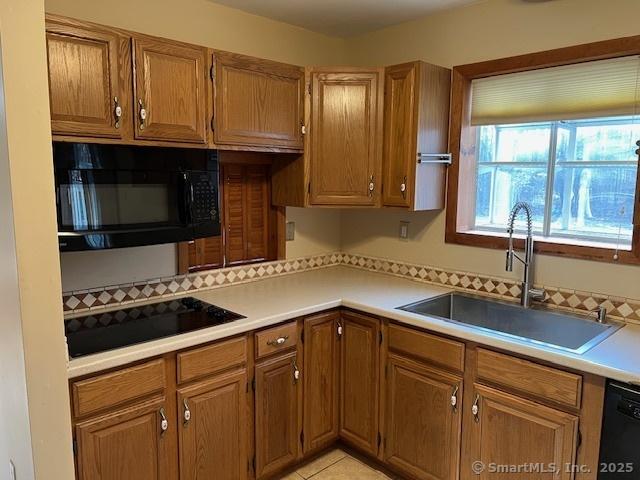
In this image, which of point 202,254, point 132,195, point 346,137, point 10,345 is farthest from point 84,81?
point 346,137

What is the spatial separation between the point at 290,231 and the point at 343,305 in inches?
29.9

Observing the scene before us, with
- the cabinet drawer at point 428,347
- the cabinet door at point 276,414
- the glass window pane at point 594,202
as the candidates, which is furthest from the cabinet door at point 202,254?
the glass window pane at point 594,202

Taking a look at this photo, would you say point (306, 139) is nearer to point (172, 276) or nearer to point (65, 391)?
point (172, 276)

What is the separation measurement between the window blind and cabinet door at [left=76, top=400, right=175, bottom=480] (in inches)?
85.8

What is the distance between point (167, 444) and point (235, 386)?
357mm

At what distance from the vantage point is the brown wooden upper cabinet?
2537 mm

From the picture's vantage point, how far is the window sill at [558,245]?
86.8 inches

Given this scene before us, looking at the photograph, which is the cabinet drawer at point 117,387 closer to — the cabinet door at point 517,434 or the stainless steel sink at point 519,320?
the stainless steel sink at point 519,320

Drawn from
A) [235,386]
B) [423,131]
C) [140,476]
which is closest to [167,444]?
[140,476]

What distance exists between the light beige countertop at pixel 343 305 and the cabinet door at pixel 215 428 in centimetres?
23

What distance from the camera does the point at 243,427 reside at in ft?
7.32

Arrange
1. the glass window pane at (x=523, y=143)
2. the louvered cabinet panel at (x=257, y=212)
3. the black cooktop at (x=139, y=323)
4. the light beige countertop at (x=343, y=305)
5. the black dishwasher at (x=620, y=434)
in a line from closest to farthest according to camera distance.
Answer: the black dishwasher at (x=620, y=434)
the light beige countertop at (x=343, y=305)
the black cooktop at (x=139, y=323)
the glass window pane at (x=523, y=143)
the louvered cabinet panel at (x=257, y=212)

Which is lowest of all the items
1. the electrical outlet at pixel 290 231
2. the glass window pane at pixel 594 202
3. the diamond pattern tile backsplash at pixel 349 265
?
the diamond pattern tile backsplash at pixel 349 265

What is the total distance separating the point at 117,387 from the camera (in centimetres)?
180
